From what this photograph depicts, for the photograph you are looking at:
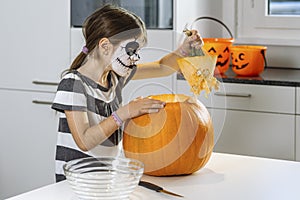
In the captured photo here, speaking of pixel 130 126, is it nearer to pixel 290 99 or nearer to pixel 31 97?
pixel 290 99

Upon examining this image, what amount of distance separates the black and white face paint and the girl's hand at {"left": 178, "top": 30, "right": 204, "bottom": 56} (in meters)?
0.14

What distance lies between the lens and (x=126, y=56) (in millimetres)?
1659

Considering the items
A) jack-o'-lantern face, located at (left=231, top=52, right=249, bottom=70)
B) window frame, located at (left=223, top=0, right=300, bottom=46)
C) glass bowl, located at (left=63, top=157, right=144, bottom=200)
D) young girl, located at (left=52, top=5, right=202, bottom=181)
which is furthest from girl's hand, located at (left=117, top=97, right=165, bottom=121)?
window frame, located at (left=223, top=0, right=300, bottom=46)

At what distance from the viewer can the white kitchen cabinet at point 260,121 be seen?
2949 mm

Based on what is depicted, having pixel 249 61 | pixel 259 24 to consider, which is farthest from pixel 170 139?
pixel 259 24

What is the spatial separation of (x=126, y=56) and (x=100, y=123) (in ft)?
0.63

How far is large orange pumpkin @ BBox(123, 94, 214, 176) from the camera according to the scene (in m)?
1.63

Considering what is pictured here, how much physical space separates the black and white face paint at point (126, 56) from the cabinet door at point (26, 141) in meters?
1.79

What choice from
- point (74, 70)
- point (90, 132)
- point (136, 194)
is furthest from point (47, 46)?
point (136, 194)

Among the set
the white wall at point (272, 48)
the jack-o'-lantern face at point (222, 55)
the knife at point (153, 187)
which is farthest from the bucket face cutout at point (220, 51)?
the knife at point (153, 187)

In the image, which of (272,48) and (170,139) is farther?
(272,48)

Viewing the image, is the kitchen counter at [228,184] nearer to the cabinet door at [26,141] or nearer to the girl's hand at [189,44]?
the girl's hand at [189,44]

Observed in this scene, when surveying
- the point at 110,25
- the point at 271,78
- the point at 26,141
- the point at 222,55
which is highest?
the point at 110,25

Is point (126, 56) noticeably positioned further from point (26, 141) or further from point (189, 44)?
point (26, 141)
